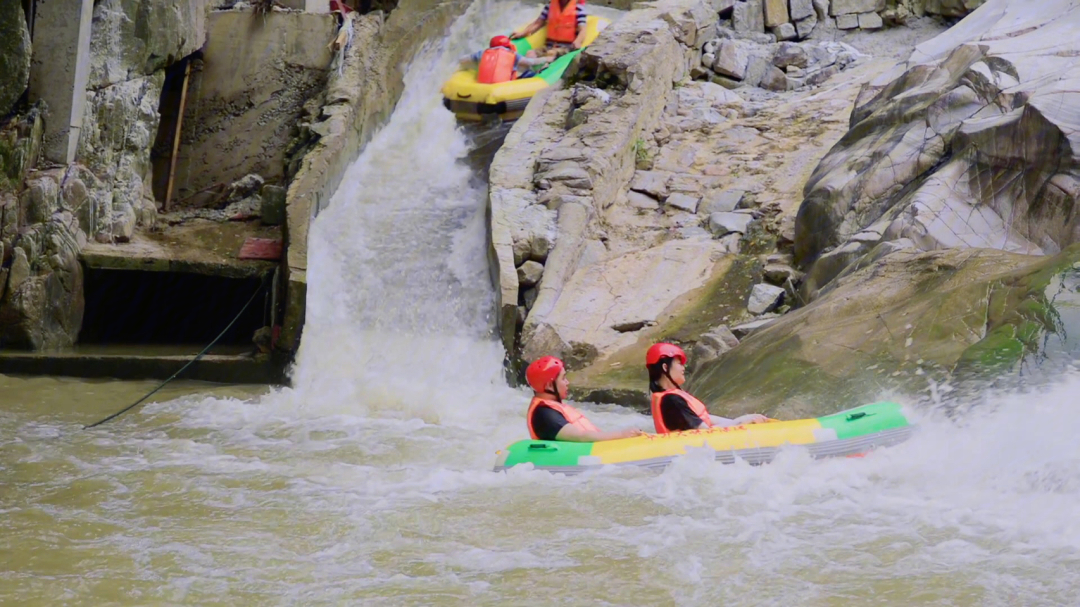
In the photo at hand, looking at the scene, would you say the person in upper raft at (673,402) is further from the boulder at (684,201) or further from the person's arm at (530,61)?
the person's arm at (530,61)

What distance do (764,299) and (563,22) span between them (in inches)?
220

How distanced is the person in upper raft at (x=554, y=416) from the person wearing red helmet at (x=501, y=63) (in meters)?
6.53

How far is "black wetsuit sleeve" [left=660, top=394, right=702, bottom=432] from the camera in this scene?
5684mm

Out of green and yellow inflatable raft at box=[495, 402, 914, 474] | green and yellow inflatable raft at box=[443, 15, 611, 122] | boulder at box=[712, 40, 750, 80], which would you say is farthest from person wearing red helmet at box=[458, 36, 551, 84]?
green and yellow inflatable raft at box=[495, 402, 914, 474]

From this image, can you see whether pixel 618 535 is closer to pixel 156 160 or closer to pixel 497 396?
pixel 497 396

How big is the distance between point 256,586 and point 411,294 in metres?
5.43

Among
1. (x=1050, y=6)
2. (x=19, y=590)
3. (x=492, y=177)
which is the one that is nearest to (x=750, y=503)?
(x=19, y=590)

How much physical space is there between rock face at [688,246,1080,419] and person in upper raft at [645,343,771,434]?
2.16 ft

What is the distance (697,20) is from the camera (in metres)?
12.3

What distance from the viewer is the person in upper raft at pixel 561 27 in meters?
12.7

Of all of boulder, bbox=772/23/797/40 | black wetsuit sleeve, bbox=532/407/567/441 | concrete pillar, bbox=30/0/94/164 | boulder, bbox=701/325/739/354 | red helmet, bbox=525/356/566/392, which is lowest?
black wetsuit sleeve, bbox=532/407/567/441

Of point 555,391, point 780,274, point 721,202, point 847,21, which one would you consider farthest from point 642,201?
point 555,391

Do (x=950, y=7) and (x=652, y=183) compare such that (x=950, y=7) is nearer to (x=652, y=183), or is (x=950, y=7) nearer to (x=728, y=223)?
(x=652, y=183)

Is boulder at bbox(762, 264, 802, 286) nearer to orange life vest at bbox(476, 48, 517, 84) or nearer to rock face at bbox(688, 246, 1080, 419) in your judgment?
rock face at bbox(688, 246, 1080, 419)
